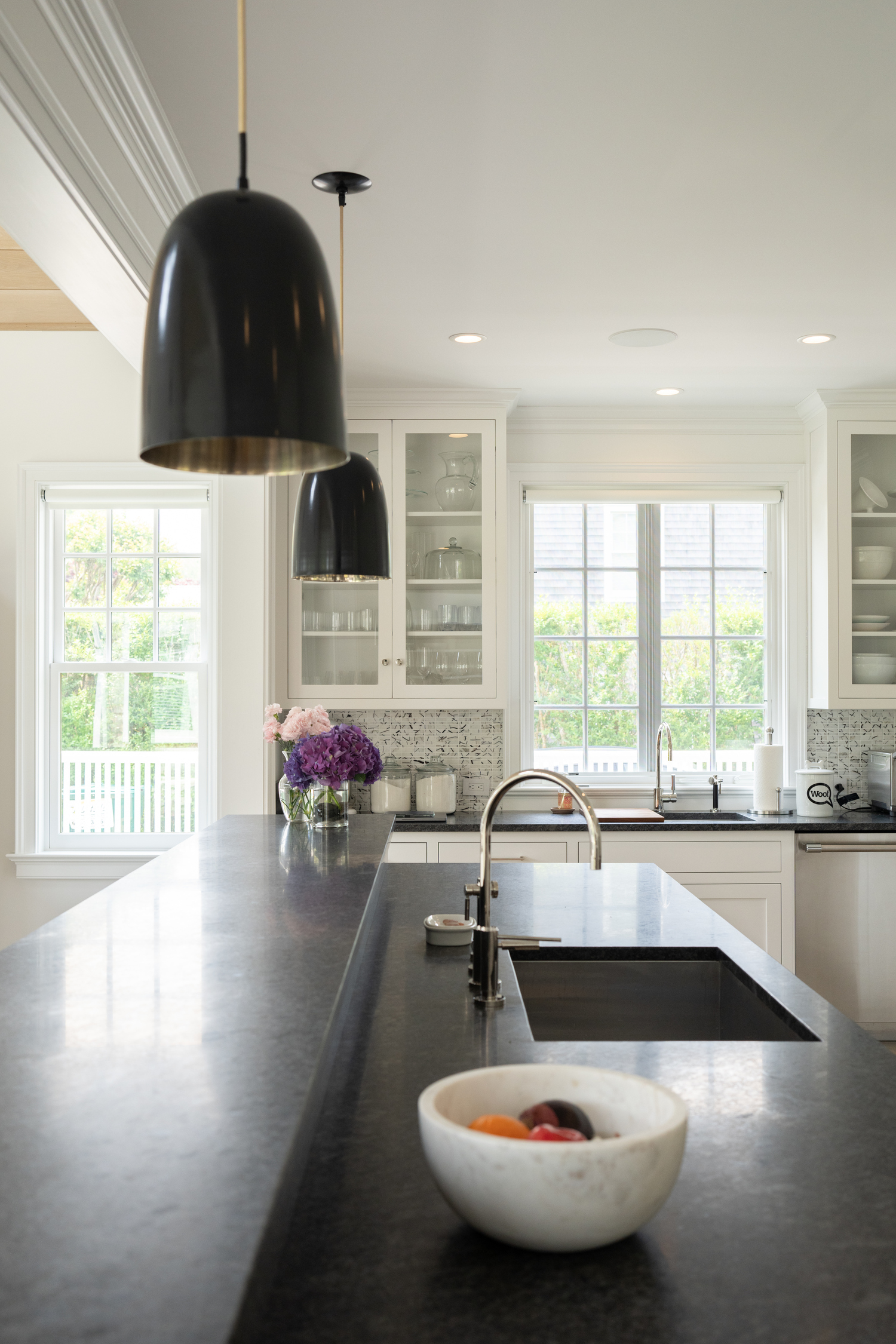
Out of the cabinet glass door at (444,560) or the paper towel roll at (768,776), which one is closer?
the cabinet glass door at (444,560)

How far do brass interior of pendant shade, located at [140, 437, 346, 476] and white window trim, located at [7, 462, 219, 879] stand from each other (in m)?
2.87

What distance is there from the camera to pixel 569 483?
473cm

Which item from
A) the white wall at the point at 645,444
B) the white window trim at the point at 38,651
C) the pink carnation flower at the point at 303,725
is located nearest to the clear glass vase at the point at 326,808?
the pink carnation flower at the point at 303,725

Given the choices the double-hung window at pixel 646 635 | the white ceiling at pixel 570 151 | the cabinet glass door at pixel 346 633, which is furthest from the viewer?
the double-hung window at pixel 646 635

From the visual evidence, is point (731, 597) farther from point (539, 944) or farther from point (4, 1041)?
point (4, 1041)

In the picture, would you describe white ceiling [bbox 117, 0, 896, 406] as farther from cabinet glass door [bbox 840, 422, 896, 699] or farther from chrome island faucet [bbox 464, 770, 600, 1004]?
chrome island faucet [bbox 464, 770, 600, 1004]

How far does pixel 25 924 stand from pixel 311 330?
148 inches

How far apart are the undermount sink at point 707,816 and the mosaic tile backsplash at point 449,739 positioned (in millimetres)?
780

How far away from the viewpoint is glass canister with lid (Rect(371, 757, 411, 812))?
4.40 m

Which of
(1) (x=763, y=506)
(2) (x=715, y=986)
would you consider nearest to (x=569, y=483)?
(1) (x=763, y=506)

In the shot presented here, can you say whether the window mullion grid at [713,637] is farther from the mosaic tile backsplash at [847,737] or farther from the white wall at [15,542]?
the white wall at [15,542]

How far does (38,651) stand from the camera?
4176 mm

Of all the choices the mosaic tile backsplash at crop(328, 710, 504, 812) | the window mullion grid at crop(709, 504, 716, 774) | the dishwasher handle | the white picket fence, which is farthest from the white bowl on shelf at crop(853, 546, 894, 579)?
the white picket fence

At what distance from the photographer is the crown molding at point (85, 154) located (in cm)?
171
